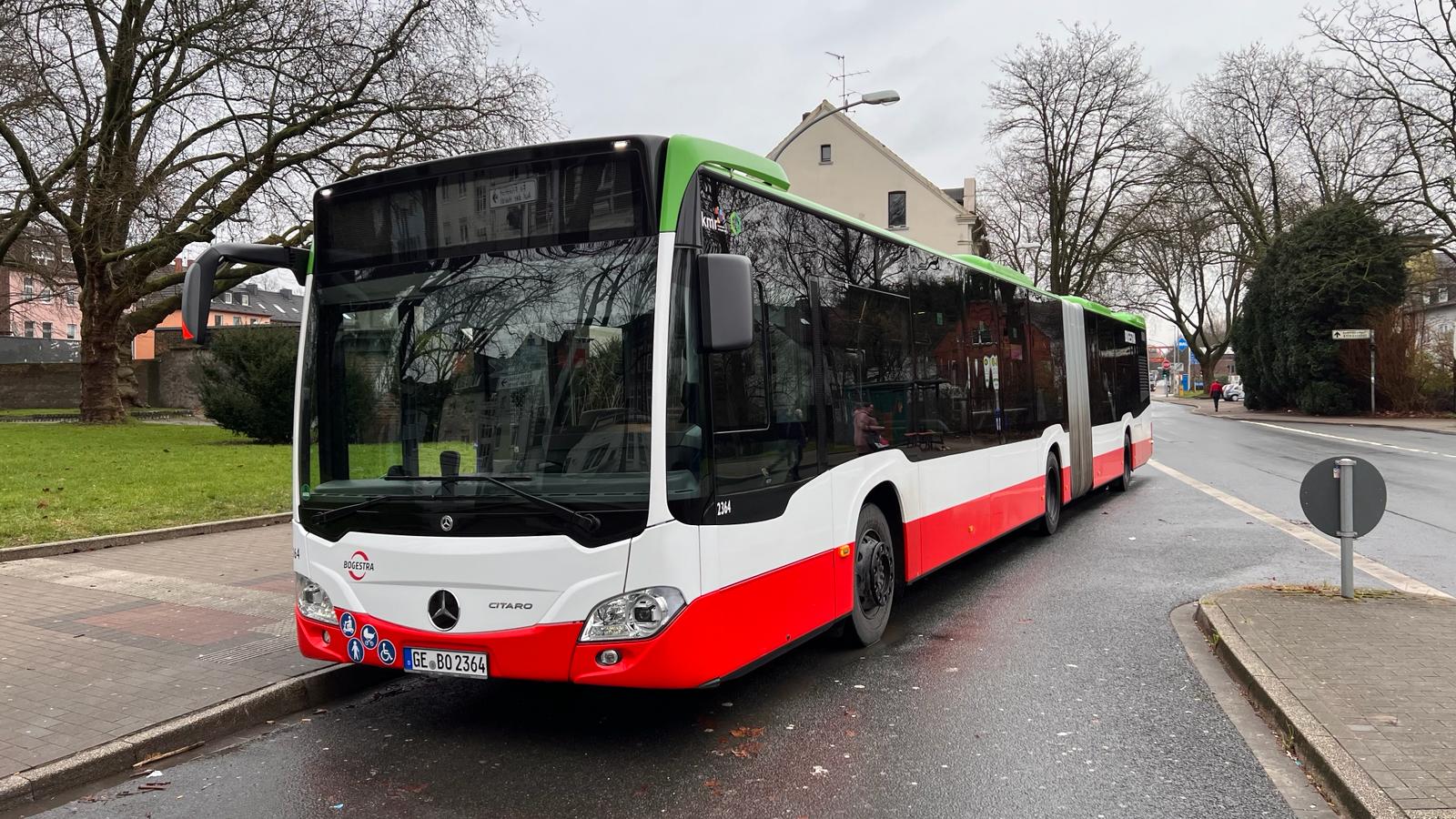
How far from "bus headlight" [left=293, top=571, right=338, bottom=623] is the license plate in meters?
0.54

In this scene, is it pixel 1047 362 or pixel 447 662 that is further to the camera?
pixel 1047 362

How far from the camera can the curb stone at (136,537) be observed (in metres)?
9.16

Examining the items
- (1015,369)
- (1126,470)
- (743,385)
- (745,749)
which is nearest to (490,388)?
(743,385)

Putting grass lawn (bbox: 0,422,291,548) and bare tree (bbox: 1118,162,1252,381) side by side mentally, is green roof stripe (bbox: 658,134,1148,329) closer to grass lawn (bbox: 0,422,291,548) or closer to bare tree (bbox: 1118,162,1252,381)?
grass lawn (bbox: 0,422,291,548)

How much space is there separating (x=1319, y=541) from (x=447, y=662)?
29.0 feet

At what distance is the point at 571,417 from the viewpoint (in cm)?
440

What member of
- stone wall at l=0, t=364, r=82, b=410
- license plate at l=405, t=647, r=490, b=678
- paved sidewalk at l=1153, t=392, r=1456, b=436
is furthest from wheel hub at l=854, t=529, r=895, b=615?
stone wall at l=0, t=364, r=82, b=410

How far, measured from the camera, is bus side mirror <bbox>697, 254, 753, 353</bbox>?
13.9 feet

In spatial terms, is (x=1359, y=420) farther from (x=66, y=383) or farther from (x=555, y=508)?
(x=66, y=383)

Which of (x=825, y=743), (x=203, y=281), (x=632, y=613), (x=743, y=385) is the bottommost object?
(x=825, y=743)

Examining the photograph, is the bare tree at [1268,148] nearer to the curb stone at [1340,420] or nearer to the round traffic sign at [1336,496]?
the curb stone at [1340,420]

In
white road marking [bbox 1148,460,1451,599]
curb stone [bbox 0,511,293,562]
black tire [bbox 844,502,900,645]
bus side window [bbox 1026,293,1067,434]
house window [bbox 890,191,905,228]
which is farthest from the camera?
house window [bbox 890,191,905,228]

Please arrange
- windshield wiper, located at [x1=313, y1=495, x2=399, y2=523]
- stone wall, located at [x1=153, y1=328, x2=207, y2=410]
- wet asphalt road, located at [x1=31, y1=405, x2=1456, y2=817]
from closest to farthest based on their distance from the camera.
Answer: wet asphalt road, located at [x1=31, y1=405, x2=1456, y2=817] < windshield wiper, located at [x1=313, y1=495, x2=399, y2=523] < stone wall, located at [x1=153, y1=328, x2=207, y2=410]

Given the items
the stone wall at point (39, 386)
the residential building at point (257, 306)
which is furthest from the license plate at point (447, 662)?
the residential building at point (257, 306)
